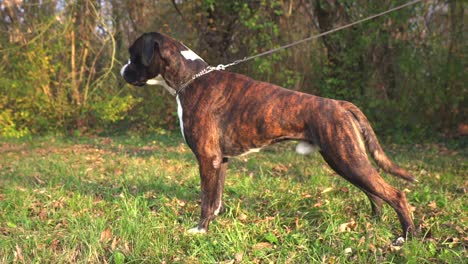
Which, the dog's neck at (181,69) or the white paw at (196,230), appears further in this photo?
the dog's neck at (181,69)

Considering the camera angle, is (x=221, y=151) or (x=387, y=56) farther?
(x=387, y=56)

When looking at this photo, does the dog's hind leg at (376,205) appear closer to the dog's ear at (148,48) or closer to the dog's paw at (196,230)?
the dog's paw at (196,230)

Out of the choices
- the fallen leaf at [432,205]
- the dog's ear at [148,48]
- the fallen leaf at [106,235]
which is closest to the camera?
the fallen leaf at [106,235]

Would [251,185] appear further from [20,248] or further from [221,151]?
[20,248]

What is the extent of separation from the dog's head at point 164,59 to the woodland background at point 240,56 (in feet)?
25.4

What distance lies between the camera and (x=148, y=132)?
13.5 m

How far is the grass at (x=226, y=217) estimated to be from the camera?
324 centimetres

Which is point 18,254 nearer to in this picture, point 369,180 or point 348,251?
point 348,251

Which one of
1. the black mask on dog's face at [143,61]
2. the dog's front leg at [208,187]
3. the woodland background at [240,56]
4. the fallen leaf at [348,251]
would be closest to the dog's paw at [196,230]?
the dog's front leg at [208,187]

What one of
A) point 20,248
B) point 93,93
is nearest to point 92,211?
point 20,248

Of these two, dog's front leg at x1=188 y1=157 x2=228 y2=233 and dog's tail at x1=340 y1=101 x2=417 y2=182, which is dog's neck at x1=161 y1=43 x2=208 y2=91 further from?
dog's tail at x1=340 y1=101 x2=417 y2=182

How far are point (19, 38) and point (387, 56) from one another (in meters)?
10.0

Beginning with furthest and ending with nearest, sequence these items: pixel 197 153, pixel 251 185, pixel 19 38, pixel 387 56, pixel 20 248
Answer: pixel 19 38 → pixel 387 56 → pixel 251 185 → pixel 197 153 → pixel 20 248

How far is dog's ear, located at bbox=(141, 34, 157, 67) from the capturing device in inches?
155
